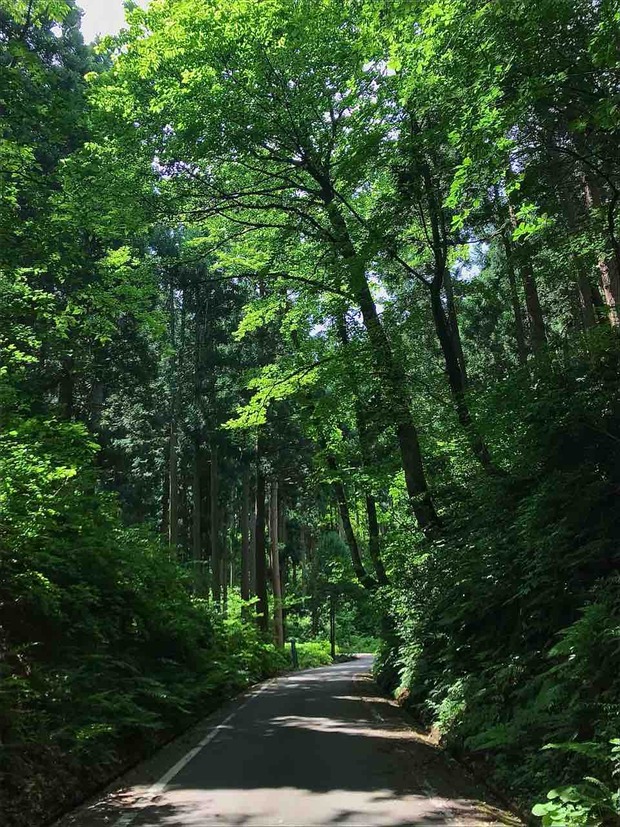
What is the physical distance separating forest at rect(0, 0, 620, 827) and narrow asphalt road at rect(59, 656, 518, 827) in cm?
48

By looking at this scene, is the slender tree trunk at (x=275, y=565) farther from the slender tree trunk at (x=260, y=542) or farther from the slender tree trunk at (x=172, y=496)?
the slender tree trunk at (x=172, y=496)

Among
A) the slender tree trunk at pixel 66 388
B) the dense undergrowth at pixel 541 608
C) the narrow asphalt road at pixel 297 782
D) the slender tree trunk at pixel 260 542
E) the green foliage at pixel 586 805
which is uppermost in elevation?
the slender tree trunk at pixel 66 388

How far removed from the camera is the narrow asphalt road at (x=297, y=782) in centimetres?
552

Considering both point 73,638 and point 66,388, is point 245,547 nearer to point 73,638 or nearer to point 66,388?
point 66,388

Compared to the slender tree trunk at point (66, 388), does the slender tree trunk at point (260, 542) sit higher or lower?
lower

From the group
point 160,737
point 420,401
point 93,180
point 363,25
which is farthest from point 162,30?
point 160,737

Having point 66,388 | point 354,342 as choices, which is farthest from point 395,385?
point 66,388

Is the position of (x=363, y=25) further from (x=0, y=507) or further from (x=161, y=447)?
(x=161, y=447)

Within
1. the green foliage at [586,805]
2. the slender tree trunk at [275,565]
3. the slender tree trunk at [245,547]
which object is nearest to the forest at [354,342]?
the green foliage at [586,805]

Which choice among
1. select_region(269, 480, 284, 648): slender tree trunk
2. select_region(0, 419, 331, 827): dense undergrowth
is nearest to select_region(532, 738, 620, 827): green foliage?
select_region(0, 419, 331, 827): dense undergrowth

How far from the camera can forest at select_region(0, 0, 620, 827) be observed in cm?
726

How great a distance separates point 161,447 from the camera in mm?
26797

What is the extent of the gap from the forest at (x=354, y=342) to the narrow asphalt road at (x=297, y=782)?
1.58 ft

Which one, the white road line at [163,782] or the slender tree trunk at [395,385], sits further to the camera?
the slender tree trunk at [395,385]
